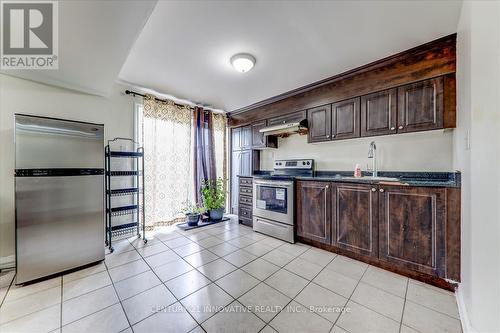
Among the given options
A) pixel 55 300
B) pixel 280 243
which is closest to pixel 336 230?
pixel 280 243

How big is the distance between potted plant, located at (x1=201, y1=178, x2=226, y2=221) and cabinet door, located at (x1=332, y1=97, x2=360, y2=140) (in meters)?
2.54

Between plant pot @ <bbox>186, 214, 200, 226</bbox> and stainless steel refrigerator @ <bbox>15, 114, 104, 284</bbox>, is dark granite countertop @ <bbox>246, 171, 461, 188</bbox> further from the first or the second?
stainless steel refrigerator @ <bbox>15, 114, 104, 284</bbox>

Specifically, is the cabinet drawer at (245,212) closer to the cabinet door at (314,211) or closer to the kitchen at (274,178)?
the kitchen at (274,178)

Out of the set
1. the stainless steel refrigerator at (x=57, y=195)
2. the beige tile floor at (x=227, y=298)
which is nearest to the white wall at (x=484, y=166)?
the beige tile floor at (x=227, y=298)

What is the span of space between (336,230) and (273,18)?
246cm

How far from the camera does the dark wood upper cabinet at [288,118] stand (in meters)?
3.17

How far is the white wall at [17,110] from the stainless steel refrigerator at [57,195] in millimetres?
706

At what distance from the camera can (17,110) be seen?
89.0 inches

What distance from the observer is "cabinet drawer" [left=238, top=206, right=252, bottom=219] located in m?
3.71

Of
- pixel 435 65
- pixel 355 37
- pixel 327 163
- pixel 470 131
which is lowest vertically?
pixel 327 163

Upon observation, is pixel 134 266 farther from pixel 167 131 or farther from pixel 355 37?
pixel 355 37

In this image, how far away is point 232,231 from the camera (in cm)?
341

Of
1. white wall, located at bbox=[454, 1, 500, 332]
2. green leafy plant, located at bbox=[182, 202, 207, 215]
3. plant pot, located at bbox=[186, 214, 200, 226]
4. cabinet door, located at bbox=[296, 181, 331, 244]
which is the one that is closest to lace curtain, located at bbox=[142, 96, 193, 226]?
green leafy plant, located at bbox=[182, 202, 207, 215]

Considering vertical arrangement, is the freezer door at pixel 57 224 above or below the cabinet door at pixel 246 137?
below
